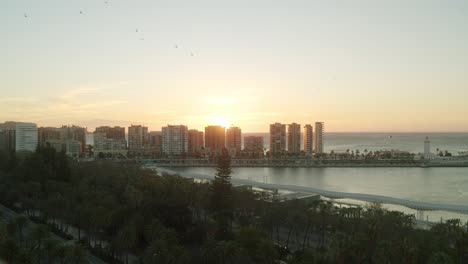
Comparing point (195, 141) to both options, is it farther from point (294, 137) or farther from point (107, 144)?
point (294, 137)

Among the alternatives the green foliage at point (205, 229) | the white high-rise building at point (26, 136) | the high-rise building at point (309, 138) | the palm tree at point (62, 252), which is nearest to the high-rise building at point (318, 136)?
the high-rise building at point (309, 138)

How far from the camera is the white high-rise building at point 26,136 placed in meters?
27.6

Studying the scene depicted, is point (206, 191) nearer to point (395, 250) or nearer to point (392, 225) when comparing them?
point (392, 225)

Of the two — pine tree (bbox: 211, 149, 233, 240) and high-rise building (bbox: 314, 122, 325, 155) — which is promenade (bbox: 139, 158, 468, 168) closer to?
high-rise building (bbox: 314, 122, 325, 155)

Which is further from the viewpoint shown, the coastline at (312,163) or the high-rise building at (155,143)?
the high-rise building at (155,143)

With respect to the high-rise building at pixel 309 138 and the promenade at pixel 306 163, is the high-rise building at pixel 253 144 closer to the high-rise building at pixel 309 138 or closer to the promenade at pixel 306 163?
the high-rise building at pixel 309 138

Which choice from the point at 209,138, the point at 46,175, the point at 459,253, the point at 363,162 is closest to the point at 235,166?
the point at 209,138

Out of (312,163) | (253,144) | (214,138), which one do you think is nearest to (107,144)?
(214,138)

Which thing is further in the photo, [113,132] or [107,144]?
[113,132]

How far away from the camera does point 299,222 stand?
22.0 feet

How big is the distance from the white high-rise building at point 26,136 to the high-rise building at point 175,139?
8.76 meters

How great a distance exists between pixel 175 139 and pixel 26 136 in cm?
993

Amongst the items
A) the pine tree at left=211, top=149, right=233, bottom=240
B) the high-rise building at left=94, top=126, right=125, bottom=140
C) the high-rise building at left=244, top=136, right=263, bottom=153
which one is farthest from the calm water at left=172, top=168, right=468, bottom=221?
the high-rise building at left=94, top=126, right=125, bottom=140

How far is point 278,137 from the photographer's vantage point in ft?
104
